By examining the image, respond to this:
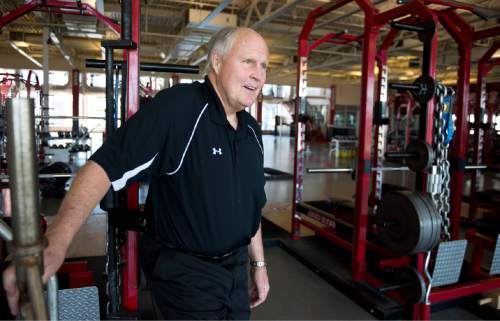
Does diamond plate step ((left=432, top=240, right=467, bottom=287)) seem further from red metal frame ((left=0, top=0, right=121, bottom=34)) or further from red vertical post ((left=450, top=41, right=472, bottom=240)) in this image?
red metal frame ((left=0, top=0, right=121, bottom=34))

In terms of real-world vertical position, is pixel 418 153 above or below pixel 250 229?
above

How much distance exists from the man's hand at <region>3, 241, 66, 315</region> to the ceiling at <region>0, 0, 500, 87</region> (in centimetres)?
395

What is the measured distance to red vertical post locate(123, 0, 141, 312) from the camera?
1.57 meters

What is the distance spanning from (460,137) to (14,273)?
384cm

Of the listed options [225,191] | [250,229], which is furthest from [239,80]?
[250,229]

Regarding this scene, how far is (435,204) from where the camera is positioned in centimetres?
207

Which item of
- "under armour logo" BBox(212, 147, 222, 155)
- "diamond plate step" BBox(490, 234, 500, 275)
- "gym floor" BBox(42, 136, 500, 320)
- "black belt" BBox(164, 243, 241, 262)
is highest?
"under armour logo" BBox(212, 147, 222, 155)

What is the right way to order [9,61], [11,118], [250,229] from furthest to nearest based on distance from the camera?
[9,61] → [250,229] → [11,118]

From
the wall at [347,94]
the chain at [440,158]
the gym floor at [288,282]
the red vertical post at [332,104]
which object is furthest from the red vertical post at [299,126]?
the wall at [347,94]

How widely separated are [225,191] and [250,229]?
199 mm

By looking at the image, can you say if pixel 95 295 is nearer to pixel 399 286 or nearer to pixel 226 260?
pixel 226 260

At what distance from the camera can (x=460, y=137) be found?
143 inches

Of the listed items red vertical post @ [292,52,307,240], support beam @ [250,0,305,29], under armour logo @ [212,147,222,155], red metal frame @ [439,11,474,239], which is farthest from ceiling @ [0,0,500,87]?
under armour logo @ [212,147,222,155]

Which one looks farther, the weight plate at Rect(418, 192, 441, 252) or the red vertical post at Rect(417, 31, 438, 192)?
the red vertical post at Rect(417, 31, 438, 192)
